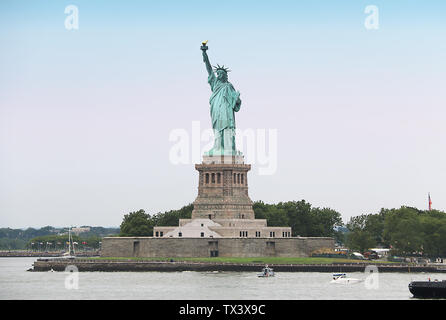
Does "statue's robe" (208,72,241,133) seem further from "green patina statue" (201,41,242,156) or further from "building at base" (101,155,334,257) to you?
"building at base" (101,155,334,257)

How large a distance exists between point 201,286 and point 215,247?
1337 inches

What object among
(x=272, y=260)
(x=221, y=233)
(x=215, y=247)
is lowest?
(x=272, y=260)

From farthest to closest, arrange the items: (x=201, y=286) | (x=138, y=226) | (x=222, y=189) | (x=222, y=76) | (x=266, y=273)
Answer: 1. (x=138, y=226)
2. (x=222, y=76)
3. (x=222, y=189)
4. (x=266, y=273)
5. (x=201, y=286)

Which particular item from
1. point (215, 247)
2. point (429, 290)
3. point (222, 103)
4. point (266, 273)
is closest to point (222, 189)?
point (215, 247)

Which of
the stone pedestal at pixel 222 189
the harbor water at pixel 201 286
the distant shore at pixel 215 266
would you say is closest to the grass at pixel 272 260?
the distant shore at pixel 215 266

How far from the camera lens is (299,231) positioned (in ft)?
514

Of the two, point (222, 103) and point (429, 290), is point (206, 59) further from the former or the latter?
point (429, 290)

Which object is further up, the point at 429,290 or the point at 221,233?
the point at 221,233

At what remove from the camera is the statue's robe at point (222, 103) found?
139 metres

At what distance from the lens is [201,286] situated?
10006cm

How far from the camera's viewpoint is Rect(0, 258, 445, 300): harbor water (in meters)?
90.6

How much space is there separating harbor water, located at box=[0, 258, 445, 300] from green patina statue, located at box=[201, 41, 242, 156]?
873 inches
